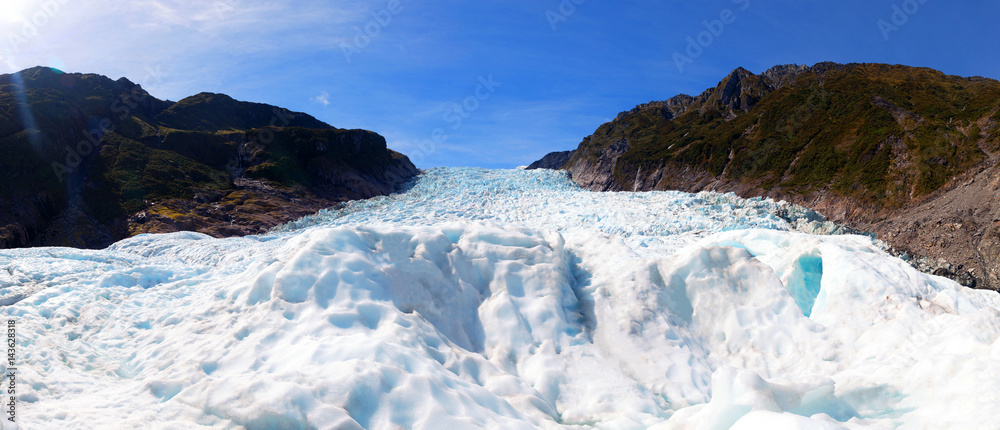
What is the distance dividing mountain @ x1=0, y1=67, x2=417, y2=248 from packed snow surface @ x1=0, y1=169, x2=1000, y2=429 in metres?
25.3

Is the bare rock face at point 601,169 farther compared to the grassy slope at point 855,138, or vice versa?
the bare rock face at point 601,169

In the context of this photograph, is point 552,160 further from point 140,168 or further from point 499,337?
point 499,337

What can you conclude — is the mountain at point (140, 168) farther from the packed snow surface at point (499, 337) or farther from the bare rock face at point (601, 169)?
the bare rock face at point (601, 169)

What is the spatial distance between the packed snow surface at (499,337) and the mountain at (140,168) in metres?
25.3

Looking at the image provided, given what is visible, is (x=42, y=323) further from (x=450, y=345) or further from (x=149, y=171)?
(x=149, y=171)

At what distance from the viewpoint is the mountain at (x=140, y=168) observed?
3416 centimetres

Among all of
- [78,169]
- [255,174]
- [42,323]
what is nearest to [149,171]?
[78,169]

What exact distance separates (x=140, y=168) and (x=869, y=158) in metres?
63.0

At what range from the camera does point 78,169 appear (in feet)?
131

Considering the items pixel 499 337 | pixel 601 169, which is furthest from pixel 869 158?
pixel 499 337

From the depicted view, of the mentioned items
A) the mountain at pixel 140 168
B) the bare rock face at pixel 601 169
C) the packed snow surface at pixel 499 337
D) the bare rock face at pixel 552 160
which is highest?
the bare rock face at pixel 552 160

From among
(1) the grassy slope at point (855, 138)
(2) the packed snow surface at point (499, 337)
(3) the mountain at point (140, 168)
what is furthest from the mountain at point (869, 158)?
(3) the mountain at point (140, 168)

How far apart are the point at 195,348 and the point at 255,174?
48098 mm

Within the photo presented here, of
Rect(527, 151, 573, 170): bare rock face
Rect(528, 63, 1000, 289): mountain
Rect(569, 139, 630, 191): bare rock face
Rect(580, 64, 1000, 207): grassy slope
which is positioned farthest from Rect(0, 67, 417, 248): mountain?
Rect(527, 151, 573, 170): bare rock face
